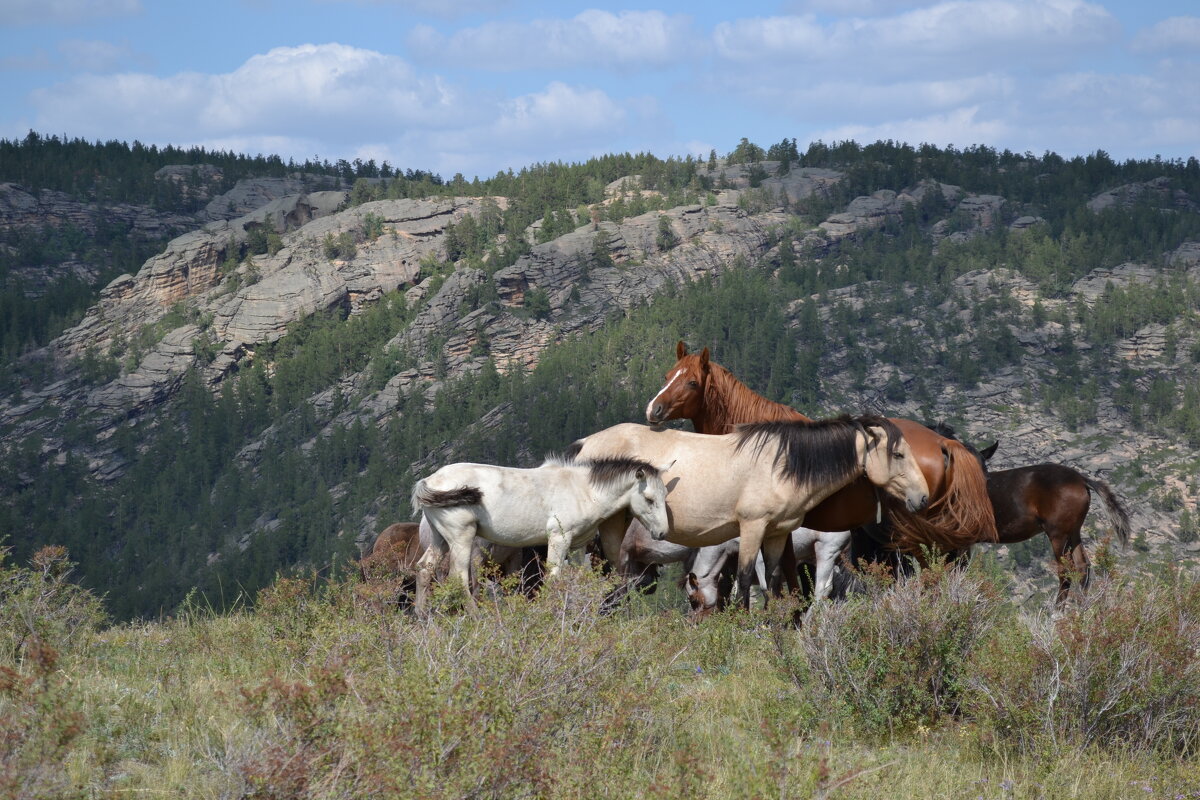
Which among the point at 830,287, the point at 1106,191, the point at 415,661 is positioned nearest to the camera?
the point at 415,661

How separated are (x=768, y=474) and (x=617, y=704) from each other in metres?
4.10

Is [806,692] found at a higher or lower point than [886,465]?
lower

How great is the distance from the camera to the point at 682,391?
1054 cm

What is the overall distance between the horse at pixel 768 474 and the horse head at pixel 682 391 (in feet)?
3.08

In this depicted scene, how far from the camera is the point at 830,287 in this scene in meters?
126

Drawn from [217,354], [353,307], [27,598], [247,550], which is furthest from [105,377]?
[27,598]

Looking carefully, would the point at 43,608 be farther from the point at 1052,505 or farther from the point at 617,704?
the point at 1052,505

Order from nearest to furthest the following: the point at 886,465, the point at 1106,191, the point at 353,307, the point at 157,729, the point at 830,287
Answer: the point at 157,729 → the point at 886,465 → the point at 830,287 → the point at 1106,191 → the point at 353,307

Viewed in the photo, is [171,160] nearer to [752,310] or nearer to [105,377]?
[105,377]

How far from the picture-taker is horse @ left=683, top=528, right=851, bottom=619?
37.1 ft

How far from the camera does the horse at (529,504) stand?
8.62 meters

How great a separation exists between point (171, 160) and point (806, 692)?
8248 inches

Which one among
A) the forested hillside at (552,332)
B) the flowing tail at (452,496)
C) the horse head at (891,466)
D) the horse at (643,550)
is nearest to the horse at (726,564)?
the horse at (643,550)

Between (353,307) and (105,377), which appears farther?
(353,307)
